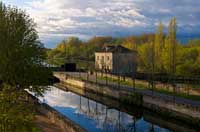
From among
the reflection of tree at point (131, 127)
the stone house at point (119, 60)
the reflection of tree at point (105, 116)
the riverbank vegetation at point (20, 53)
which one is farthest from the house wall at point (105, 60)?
the reflection of tree at point (131, 127)

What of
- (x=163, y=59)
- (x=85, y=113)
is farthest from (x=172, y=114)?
(x=163, y=59)

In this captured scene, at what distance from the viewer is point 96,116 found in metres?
34.3

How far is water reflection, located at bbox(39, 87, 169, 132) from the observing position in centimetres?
2898

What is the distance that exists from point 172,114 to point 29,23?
1543 cm

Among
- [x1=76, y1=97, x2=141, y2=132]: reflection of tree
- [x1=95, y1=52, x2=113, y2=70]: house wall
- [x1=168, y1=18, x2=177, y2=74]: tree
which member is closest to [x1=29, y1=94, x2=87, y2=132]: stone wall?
[x1=76, y1=97, x2=141, y2=132]: reflection of tree

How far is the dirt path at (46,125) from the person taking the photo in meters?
22.2

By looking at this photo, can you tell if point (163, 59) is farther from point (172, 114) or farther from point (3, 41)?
point (3, 41)

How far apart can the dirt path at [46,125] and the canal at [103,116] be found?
4.43m

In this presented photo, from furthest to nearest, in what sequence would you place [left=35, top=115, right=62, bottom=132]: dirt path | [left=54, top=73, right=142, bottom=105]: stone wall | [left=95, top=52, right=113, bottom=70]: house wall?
1. [left=95, top=52, right=113, bottom=70]: house wall
2. [left=54, top=73, right=142, bottom=105]: stone wall
3. [left=35, top=115, right=62, bottom=132]: dirt path

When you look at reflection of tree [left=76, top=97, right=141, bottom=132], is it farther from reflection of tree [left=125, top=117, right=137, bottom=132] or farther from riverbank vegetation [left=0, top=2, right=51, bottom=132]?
riverbank vegetation [left=0, top=2, right=51, bottom=132]

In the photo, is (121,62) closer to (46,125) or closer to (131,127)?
(131,127)

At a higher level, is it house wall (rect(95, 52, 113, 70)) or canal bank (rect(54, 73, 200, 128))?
house wall (rect(95, 52, 113, 70))

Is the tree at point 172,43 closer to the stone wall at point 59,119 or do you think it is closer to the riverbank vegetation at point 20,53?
the riverbank vegetation at point 20,53

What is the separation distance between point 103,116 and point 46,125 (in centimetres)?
1141
